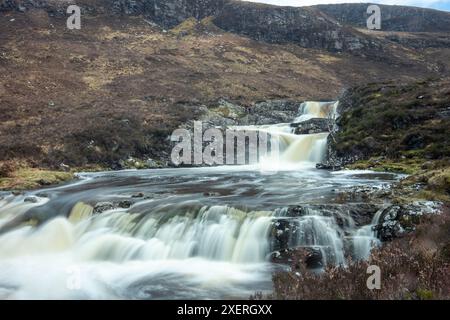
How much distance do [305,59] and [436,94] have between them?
45939 millimetres

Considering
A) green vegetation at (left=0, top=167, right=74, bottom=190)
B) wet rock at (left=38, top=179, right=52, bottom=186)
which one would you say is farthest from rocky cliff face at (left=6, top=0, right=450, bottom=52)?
wet rock at (left=38, top=179, right=52, bottom=186)

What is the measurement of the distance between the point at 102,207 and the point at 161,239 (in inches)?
139

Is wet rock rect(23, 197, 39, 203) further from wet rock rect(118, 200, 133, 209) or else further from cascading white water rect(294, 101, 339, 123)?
cascading white water rect(294, 101, 339, 123)

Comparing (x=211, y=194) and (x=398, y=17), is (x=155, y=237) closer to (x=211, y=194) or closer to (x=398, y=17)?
(x=211, y=194)

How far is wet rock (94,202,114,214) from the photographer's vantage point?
53.8 ft

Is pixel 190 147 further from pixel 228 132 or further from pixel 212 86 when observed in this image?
pixel 212 86

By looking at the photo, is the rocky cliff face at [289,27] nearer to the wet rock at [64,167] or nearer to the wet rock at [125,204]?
the wet rock at [64,167]

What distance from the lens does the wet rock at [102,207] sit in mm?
16406

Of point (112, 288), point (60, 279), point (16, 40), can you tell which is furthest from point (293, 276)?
point (16, 40)

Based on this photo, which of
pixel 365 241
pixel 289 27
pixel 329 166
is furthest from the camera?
pixel 289 27

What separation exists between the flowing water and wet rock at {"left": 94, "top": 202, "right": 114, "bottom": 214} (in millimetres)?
93

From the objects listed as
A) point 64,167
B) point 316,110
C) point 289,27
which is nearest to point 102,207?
point 64,167

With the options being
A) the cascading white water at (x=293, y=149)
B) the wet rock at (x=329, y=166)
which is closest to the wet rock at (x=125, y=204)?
the wet rock at (x=329, y=166)

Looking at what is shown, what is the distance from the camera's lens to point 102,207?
54.2 ft
